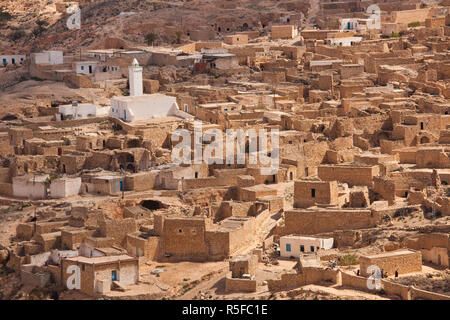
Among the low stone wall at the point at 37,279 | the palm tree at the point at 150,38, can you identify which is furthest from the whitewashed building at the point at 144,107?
the low stone wall at the point at 37,279

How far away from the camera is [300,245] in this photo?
37.5m

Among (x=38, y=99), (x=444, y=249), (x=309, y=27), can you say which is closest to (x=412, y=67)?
(x=309, y=27)

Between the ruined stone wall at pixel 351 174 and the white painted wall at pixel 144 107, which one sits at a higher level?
the white painted wall at pixel 144 107

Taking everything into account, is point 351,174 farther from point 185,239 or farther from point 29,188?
point 29,188

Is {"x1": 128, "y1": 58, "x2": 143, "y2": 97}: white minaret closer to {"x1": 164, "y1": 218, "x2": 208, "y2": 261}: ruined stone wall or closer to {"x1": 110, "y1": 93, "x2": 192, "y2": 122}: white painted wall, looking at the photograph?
{"x1": 110, "y1": 93, "x2": 192, "y2": 122}: white painted wall

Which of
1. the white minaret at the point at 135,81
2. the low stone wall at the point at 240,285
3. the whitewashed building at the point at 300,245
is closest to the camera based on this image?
the low stone wall at the point at 240,285

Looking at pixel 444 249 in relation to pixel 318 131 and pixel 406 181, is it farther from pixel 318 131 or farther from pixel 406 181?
pixel 318 131

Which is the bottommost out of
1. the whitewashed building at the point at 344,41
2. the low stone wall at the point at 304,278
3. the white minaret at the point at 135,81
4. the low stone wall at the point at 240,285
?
the low stone wall at the point at 240,285

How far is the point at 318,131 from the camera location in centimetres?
4919

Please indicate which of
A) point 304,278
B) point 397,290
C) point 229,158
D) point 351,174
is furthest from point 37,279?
point 351,174

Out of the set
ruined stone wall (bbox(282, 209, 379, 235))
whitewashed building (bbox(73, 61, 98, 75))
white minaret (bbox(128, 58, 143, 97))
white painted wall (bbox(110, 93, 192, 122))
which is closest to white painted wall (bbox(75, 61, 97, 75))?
whitewashed building (bbox(73, 61, 98, 75))

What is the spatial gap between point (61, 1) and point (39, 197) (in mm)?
38277

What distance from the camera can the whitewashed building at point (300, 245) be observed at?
123 ft

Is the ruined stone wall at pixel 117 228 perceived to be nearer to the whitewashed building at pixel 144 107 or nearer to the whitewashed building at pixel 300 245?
the whitewashed building at pixel 300 245
